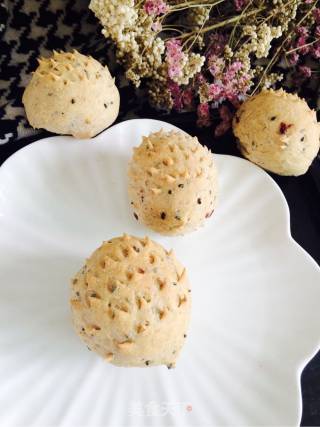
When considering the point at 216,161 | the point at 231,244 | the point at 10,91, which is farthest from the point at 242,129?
the point at 10,91

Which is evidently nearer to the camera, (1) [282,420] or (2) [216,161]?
(1) [282,420]

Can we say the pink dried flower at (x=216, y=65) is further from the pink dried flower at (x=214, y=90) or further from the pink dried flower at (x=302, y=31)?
the pink dried flower at (x=302, y=31)

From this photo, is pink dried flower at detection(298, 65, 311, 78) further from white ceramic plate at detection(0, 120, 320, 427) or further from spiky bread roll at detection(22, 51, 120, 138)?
spiky bread roll at detection(22, 51, 120, 138)

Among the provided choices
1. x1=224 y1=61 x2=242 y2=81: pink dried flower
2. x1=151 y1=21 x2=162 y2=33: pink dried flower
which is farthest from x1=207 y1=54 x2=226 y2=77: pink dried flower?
x1=151 y1=21 x2=162 y2=33: pink dried flower

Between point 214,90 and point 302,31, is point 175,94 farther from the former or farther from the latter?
point 302,31

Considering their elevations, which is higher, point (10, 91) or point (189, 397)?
point (10, 91)

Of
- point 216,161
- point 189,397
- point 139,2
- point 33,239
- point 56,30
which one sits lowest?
point 189,397

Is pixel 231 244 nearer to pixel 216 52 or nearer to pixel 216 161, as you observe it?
pixel 216 161

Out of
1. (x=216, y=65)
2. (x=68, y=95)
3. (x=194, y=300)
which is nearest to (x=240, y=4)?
(x=216, y=65)
